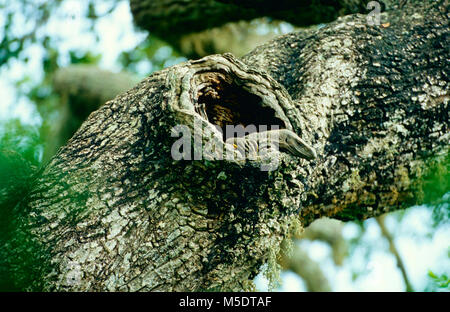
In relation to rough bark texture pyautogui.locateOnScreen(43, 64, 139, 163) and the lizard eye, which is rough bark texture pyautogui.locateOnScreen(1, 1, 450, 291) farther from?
rough bark texture pyautogui.locateOnScreen(43, 64, 139, 163)

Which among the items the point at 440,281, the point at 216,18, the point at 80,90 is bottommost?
the point at 440,281

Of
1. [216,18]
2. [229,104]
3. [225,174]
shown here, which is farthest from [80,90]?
[225,174]

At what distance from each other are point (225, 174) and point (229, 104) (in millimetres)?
396

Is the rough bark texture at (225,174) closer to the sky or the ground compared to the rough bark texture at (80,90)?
closer to the ground

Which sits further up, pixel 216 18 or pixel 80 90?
pixel 80 90

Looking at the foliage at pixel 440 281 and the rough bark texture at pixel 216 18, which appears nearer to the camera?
the foliage at pixel 440 281

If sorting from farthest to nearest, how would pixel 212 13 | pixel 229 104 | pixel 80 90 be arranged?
pixel 80 90 < pixel 212 13 < pixel 229 104

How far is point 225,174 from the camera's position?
1.62 m

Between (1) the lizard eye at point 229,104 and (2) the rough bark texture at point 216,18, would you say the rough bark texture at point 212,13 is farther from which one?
(1) the lizard eye at point 229,104

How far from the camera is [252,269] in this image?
1.84 m

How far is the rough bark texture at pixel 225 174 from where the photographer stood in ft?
5.34

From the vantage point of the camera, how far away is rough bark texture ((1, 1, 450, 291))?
1627 mm

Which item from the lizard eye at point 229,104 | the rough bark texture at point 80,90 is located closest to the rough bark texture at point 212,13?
the rough bark texture at point 80,90

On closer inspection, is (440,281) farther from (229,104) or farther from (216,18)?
(216,18)
